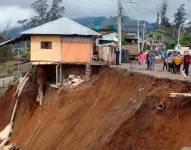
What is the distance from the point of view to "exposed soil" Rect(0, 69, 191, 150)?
80.3 ft

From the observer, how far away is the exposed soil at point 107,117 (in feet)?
80.3

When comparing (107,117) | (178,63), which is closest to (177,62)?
(178,63)

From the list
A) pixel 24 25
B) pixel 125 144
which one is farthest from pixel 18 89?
pixel 24 25

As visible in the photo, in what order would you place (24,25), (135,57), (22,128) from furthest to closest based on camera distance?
(24,25) < (135,57) < (22,128)

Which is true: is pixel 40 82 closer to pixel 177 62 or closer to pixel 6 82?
pixel 177 62

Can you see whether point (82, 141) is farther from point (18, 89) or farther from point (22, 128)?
point (18, 89)

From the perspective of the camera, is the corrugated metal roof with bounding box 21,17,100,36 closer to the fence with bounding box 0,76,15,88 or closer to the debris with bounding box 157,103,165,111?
the fence with bounding box 0,76,15,88

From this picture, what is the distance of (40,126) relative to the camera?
3788cm

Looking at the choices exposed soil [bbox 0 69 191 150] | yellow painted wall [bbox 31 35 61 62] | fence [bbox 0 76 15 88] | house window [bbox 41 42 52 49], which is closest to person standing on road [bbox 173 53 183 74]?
exposed soil [bbox 0 69 191 150]

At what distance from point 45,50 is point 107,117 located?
13966mm

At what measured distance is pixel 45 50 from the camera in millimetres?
42969

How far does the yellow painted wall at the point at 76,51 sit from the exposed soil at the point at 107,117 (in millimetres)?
2665

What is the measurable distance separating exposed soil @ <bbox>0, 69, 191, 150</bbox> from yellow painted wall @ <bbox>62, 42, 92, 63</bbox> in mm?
2665

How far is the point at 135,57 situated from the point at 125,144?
108 ft
